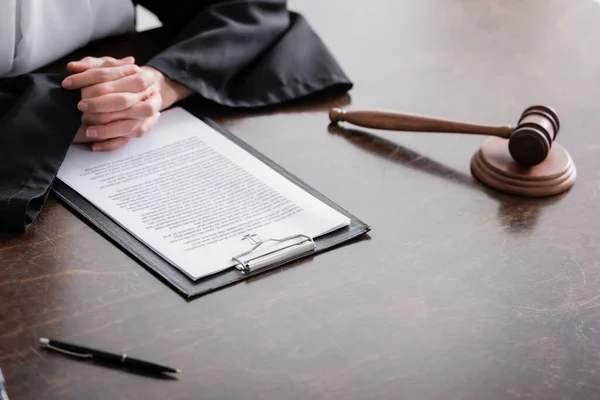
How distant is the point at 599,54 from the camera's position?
1.98 meters

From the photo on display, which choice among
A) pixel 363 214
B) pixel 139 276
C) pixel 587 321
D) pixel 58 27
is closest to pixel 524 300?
pixel 587 321

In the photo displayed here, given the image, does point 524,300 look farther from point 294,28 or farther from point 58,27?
point 58,27

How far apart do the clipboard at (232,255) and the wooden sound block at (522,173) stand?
10.6 inches

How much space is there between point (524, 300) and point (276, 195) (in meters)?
0.41

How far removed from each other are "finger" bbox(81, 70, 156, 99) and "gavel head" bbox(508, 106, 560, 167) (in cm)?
63

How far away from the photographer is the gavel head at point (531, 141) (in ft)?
4.88

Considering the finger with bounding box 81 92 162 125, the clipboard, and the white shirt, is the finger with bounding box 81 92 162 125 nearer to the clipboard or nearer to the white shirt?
the clipboard

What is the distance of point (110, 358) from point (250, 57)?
2.79ft

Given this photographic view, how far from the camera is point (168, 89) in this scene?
1681 mm

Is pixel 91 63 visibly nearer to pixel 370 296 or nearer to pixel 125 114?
pixel 125 114

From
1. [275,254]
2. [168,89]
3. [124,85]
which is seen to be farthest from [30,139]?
[275,254]

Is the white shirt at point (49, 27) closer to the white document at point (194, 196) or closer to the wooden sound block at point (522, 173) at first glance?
the white document at point (194, 196)

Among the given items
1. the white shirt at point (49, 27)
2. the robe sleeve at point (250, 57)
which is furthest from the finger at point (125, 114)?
the white shirt at point (49, 27)

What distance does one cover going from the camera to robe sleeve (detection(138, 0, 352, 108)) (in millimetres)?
1715
